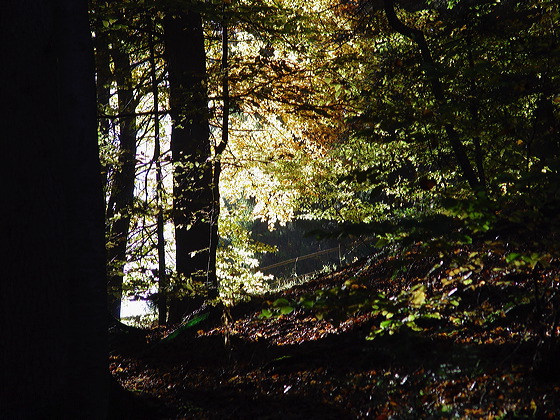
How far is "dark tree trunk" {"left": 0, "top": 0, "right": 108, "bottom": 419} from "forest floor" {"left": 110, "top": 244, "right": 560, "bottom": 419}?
125cm

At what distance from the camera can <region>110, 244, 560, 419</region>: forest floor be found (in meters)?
3.29

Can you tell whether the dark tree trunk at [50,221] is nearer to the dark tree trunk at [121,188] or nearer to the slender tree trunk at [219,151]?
the slender tree trunk at [219,151]

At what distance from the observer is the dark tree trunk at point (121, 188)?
9258mm

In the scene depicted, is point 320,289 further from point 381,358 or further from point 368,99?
point 368,99

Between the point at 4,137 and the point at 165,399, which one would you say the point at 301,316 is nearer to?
the point at 165,399

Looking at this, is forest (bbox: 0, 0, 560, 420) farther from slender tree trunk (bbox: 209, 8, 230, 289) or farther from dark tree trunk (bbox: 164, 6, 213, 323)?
dark tree trunk (bbox: 164, 6, 213, 323)

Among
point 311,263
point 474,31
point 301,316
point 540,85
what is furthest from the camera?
point 311,263

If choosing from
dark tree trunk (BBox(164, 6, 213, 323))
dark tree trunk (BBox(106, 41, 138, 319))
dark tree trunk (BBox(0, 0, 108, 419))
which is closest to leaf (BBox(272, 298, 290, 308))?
dark tree trunk (BBox(0, 0, 108, 419))

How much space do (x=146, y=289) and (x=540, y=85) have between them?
21.2 ft

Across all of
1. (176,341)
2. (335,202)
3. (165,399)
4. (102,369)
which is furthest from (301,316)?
(335,202)

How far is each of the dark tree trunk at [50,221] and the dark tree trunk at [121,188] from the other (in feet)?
15.6

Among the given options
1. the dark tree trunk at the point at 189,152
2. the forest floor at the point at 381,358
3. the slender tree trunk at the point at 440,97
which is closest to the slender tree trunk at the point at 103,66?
the dark tree trunk at the point at 189,152

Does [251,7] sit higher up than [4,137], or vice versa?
[251,7]

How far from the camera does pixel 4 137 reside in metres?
3.58
